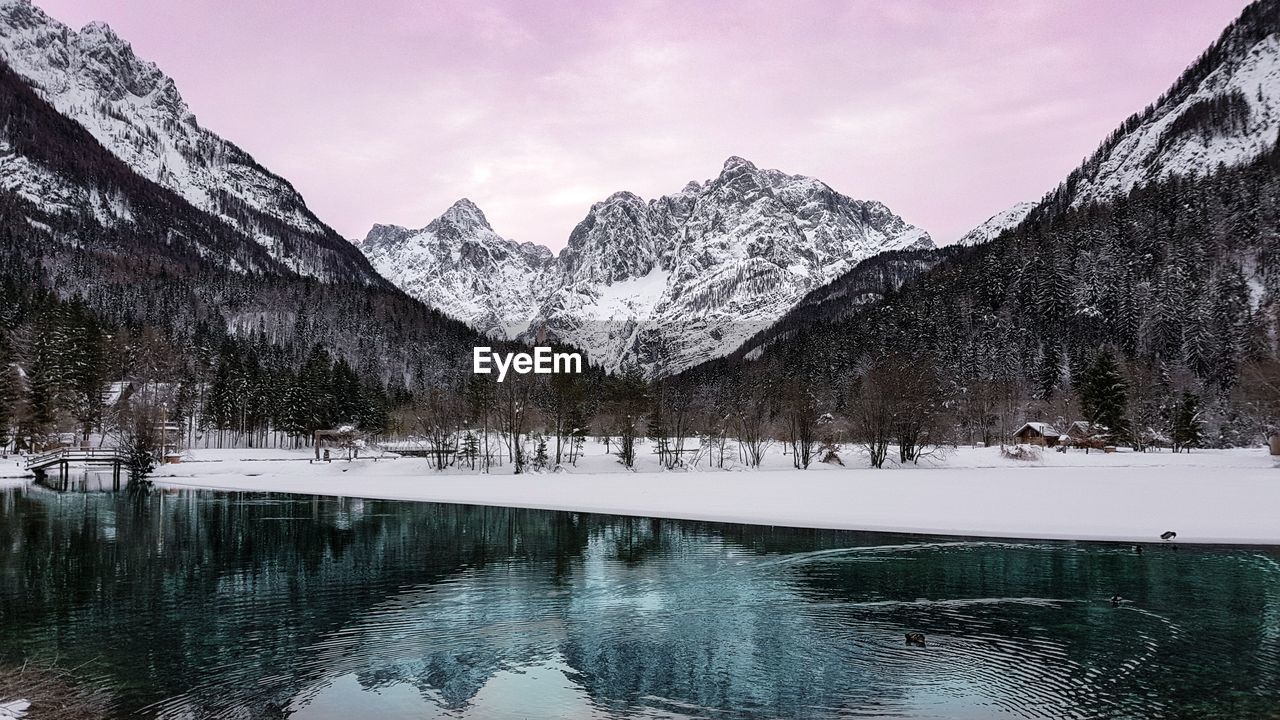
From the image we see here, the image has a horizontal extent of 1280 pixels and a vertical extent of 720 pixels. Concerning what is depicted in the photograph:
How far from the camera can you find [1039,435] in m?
100

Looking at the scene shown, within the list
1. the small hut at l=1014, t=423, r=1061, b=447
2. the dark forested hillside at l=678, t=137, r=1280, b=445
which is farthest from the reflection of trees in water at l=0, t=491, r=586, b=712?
the small hut at l=1014, t=423, r=1061, b=447

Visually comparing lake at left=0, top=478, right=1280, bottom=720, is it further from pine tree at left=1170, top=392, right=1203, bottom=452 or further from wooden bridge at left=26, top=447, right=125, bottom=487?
pine tree at left=1170, top=392, right=1203, bottom=452

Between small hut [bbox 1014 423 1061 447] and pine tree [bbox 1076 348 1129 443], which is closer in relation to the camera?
pine tree [bbox 1076 348 1129 443]

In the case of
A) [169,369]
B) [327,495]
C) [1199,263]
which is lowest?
[327,495]

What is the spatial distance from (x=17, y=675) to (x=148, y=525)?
24.0 m

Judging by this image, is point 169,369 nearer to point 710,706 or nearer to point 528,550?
point 528,550

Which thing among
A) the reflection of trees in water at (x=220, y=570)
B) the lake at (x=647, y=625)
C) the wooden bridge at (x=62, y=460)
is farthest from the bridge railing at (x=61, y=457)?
the lake at (x=647, y=625)

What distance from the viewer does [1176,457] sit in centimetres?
7062

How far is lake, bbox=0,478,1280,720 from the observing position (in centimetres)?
1130

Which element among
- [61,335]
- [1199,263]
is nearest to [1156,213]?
[1199,263]

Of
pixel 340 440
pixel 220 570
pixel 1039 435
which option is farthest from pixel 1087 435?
pixel 220 570

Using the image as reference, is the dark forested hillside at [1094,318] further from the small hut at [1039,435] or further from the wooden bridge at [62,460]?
the wooden bridge at [62,460]

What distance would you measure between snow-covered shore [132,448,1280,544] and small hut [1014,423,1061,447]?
2787 cm

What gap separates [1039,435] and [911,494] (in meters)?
71.6
